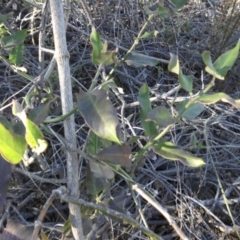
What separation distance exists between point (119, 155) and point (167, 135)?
2.43ft

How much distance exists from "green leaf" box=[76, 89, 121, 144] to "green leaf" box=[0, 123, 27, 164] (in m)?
0.10

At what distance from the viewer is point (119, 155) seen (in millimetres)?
682

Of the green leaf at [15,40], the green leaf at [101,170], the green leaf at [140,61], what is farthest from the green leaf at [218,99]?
the green leaf at [15,40]

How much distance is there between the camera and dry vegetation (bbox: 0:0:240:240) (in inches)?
47.4

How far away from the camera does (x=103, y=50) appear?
0.79 meters

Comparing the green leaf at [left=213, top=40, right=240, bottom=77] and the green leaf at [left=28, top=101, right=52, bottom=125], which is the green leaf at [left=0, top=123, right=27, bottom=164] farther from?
the green leaf at [left=213, top=40, right=240, bottom=77]

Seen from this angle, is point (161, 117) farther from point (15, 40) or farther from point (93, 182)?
point (15, 40)

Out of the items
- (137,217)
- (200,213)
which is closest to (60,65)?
(137,217)

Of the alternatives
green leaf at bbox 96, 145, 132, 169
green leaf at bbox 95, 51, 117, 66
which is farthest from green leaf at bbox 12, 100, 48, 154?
green leaf at bbox 95, 51, 117, 66

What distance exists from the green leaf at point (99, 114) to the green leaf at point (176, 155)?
0.32ft

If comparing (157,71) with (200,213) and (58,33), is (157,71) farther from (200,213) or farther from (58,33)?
(58,33)

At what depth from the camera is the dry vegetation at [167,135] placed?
47.4 inches

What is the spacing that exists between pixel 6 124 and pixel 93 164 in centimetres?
16

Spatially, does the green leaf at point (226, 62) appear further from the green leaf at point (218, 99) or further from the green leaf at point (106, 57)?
the green leaf at point (106, 57)
